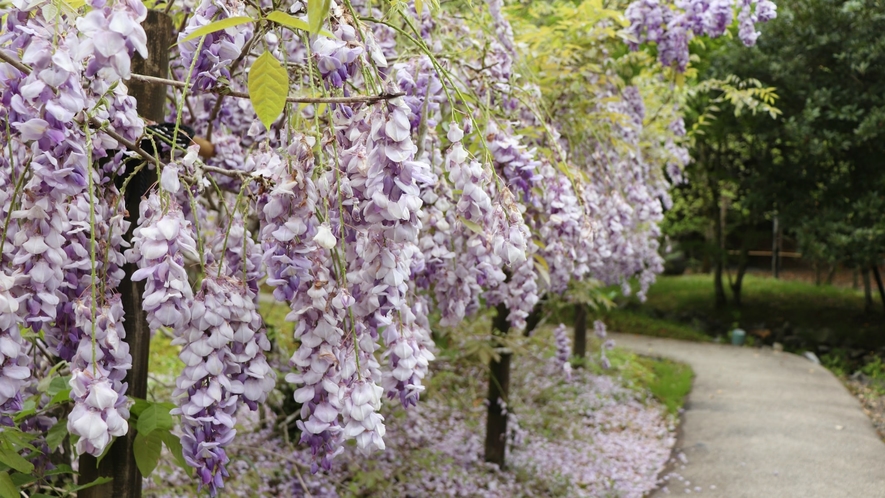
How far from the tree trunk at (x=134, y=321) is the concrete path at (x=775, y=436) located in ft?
12.6

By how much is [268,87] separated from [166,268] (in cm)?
28

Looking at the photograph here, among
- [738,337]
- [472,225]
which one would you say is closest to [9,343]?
[472,225]

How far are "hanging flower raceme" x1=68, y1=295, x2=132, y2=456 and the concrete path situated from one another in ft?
13.6

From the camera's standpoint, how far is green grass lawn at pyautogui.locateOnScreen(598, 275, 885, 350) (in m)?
9.67

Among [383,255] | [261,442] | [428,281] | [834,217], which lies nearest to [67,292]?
[383,255]

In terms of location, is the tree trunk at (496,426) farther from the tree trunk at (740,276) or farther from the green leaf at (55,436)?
the tree trunk at (740,276)

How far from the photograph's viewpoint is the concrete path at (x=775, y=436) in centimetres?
454

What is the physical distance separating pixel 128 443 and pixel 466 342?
2.73 meters

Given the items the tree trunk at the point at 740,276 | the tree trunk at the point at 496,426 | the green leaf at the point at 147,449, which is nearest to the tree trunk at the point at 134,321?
the green leaf at the point at 147,449

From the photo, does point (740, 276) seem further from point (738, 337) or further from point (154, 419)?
point (154, 419)

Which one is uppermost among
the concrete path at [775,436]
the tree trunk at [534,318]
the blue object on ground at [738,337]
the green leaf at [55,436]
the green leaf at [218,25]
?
the green leaf at [218,25]

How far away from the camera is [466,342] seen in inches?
163

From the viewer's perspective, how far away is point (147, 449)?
1.39 metres

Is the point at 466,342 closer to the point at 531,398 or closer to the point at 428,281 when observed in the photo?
the point at 428,281
